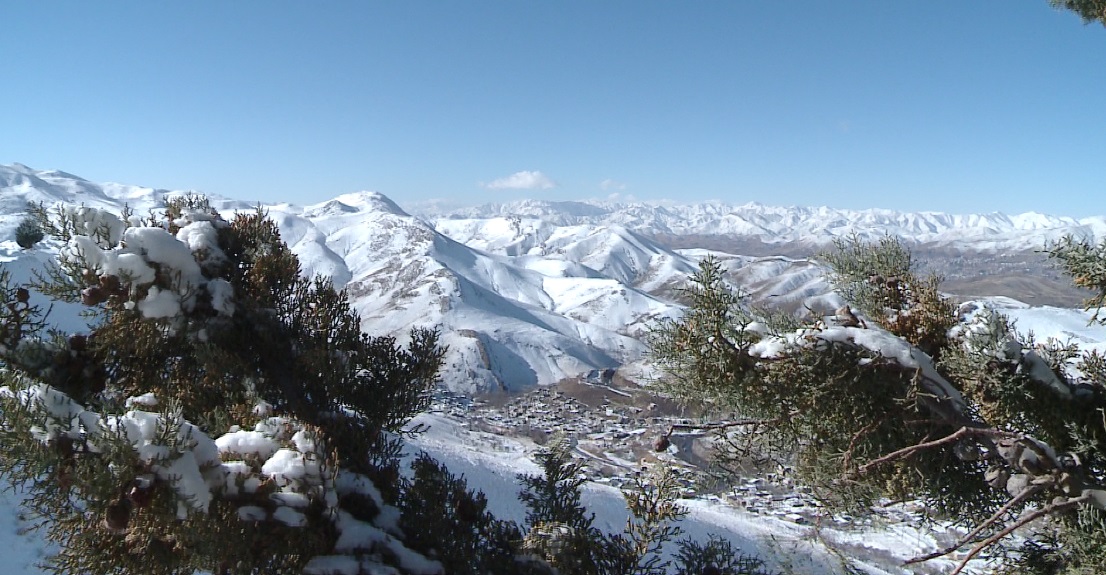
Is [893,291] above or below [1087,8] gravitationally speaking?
below

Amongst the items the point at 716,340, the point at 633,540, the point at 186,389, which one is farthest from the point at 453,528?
the point at 716,340

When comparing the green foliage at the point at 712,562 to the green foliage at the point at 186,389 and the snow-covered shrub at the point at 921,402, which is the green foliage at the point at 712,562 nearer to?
the snow-covered shrub at the point at 921,402

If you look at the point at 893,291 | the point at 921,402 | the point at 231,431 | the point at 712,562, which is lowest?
the point at 712,562

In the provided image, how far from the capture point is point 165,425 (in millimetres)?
3180

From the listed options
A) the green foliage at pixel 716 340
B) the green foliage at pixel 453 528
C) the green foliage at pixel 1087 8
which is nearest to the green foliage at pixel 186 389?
the green foliage at pixel 453 528

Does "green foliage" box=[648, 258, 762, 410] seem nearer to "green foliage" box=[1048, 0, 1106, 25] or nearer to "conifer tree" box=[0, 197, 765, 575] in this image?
"conifer tree" box=[0, 197, 765, 575]

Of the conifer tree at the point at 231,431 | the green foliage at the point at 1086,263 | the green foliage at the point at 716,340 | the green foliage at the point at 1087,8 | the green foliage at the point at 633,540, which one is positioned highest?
the green foliage at the point at 1087,8

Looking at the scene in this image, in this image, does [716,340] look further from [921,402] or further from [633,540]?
[633,540]

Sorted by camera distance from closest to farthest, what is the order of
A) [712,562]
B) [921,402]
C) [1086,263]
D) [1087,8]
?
[921,402], [1086,263], [1087,8], [712,562]

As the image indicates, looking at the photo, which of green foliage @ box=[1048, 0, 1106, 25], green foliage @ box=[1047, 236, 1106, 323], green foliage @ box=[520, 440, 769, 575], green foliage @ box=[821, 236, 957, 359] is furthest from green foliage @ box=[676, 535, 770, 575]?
green foliage @ box=[1048, 0, 1106, 25]

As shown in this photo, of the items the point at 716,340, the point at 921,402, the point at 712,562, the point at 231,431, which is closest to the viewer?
the point at 921,402

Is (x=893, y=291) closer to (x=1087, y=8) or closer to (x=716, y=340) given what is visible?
(x=716, y=340)

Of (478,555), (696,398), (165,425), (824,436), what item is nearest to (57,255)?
(165,425)

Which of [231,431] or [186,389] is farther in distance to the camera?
[186,389]
